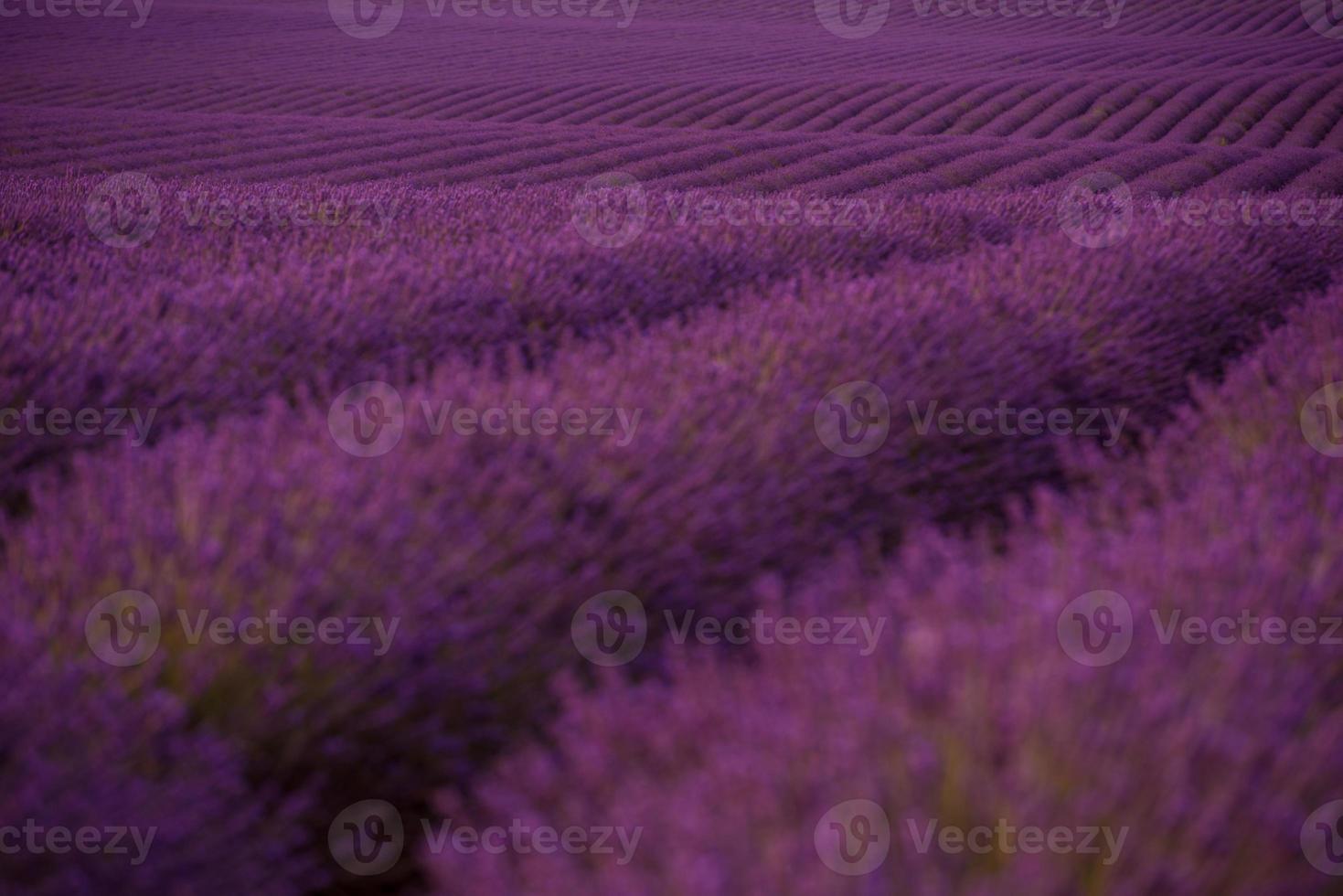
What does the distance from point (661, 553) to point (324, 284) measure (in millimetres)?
1851

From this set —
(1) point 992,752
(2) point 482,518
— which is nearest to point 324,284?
(2) point 482,518

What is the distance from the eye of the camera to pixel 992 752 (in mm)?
1097

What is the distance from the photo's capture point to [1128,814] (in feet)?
3.24

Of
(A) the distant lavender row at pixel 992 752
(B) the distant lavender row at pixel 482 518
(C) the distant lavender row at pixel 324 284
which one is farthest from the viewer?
(C) the distant lavender row at pixel 324 284

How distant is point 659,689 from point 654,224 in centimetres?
352

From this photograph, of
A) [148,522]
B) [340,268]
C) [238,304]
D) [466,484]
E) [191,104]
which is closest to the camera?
[148,522]

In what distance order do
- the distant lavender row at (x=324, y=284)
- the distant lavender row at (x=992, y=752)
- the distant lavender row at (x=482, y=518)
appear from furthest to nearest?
the distant lavender row at (x=324, y=284) < the distant lavender row at (x=482, y=518) < the distant lavender row at (x=992, y=752)

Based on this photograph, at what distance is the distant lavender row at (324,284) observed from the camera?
2.58 meters

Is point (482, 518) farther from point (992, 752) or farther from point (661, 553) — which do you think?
point (992, 752)

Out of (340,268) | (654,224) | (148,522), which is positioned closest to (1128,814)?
(148,522)

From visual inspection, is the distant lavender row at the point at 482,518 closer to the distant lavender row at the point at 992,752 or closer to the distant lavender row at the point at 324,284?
the distant lavender row at the point at 992,752

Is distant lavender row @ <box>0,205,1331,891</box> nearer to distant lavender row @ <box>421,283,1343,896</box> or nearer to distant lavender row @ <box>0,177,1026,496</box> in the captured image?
distant lavender row @ <box>421,283,1343,896</box>

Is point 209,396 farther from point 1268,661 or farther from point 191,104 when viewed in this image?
point 191,104

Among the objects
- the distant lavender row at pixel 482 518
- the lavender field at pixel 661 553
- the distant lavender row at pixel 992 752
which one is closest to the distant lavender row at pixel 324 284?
the lavender field at pixel 661 553
